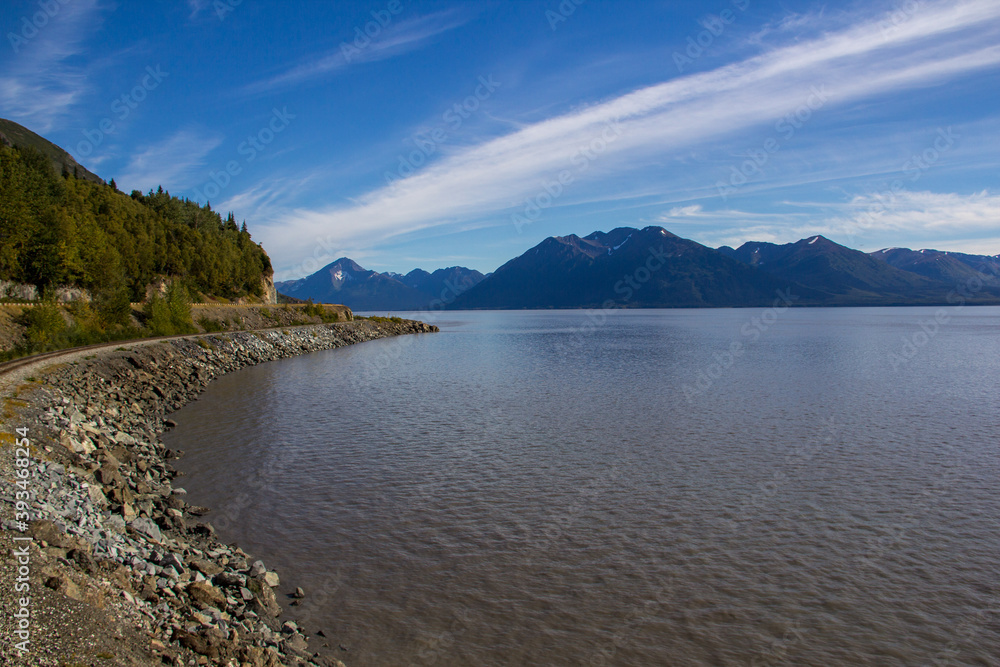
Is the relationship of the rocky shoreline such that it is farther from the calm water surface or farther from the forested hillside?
the forested hillside

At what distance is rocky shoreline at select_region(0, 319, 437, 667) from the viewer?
868 centimetres

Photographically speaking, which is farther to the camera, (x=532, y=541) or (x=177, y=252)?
(x=177, y=252)

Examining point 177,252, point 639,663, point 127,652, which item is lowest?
point 639,663

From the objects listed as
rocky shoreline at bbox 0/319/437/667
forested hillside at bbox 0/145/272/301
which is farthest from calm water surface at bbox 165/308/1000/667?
forested hillside at bbox 0/145/272/301

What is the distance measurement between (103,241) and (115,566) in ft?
273

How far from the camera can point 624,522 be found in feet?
57.4

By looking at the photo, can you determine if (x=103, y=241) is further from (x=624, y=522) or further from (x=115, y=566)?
(x=624, y=522)

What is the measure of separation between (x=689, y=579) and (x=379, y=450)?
16.1 m

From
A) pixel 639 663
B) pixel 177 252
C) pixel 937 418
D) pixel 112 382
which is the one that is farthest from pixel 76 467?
pixel 177 252

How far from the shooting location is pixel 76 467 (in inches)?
687

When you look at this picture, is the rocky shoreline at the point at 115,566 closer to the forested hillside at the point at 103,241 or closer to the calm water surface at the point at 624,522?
the calm water surface at the point at 624,522

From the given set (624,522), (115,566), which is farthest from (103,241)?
(624,522)

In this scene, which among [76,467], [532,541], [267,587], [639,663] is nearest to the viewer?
[639,663]

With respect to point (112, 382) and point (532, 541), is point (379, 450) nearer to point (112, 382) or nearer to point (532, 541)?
point (532, 541)
